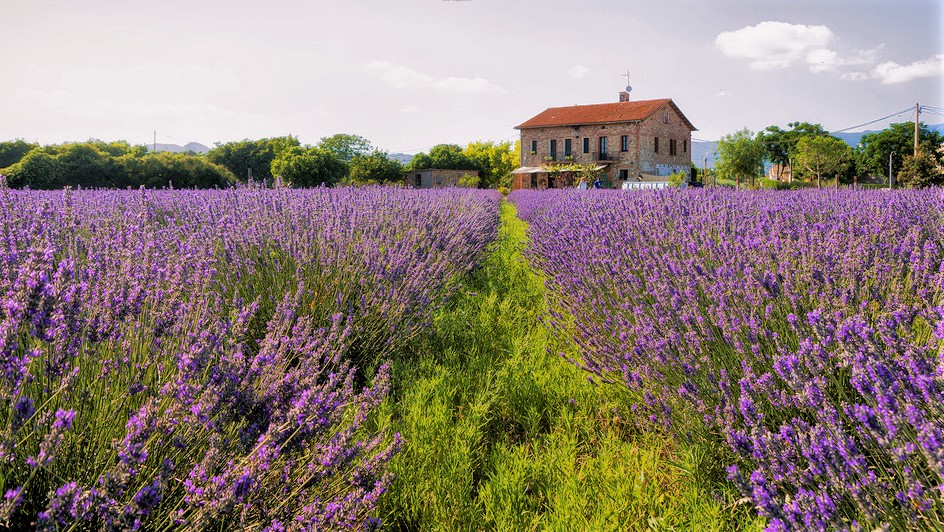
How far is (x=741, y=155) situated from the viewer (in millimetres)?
50688

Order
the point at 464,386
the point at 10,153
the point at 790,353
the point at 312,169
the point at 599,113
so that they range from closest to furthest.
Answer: the point at 790,353, the point at 464,386, the point at 10,153, the point at 312,169, the point at 599,113

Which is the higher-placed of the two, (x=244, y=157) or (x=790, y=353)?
(x=244, y=157)

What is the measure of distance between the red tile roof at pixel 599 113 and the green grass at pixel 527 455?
33777 millimetres

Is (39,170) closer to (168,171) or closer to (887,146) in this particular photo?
(168,171)

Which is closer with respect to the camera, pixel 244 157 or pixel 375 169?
pixel 375 169

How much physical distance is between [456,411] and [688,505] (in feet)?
3.77

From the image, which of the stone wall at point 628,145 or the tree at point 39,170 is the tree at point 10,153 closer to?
the tree at point 39,170

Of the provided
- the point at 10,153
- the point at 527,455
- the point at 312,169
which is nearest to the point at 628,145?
the point at 312,169

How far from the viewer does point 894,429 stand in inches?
43.9

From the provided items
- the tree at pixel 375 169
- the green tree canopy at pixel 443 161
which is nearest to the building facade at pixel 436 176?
the green tree canopy at pixel 443 161

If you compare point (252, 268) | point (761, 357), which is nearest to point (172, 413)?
point (761, 357)

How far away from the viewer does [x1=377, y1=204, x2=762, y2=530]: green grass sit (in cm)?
192

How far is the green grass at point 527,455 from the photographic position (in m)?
1.92

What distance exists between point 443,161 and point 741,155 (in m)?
25.3
